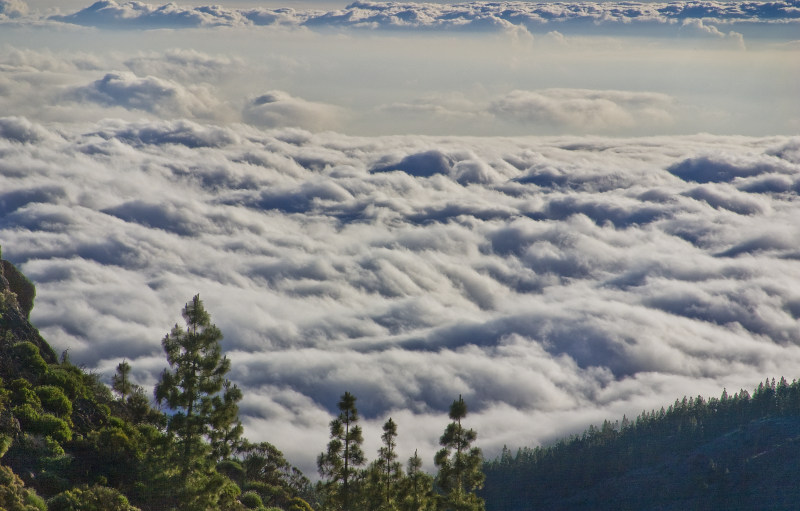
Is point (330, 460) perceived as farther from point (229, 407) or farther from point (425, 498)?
point (229, 407)

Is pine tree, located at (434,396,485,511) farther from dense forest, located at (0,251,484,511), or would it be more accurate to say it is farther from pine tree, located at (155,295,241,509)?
pine tree, located at (155,295,241,509)

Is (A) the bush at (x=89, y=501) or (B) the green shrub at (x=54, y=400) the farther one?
(B) the green shrub at (x=54, y=400)

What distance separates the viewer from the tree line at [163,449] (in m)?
49.1

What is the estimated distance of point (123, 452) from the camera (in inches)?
2163

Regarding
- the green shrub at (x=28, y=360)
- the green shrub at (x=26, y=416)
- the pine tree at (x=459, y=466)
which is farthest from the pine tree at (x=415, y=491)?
the green shrub at (x=28, y=360)

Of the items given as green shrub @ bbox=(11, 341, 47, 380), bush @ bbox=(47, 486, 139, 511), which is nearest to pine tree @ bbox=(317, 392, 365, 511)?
bush @ bbox=(47, 486, 139, 511)

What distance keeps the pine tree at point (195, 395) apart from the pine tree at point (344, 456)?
1116 cm

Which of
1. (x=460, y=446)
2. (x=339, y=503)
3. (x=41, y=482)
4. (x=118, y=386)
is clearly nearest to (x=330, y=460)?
(x=339, y=503)

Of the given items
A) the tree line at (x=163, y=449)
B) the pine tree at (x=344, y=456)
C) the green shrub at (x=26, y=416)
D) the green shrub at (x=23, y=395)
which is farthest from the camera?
the pine tree at (x=344, y=456)

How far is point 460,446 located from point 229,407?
19.5 meters

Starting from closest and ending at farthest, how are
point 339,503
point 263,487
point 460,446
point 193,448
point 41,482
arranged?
point 41,482 → point 193,448 → point 460,446 → point 339,503 → point 263,487

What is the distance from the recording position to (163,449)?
170ft

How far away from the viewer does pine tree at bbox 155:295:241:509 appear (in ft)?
165

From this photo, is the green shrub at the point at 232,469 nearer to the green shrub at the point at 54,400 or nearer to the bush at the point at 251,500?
the bush at the point at 251,500
